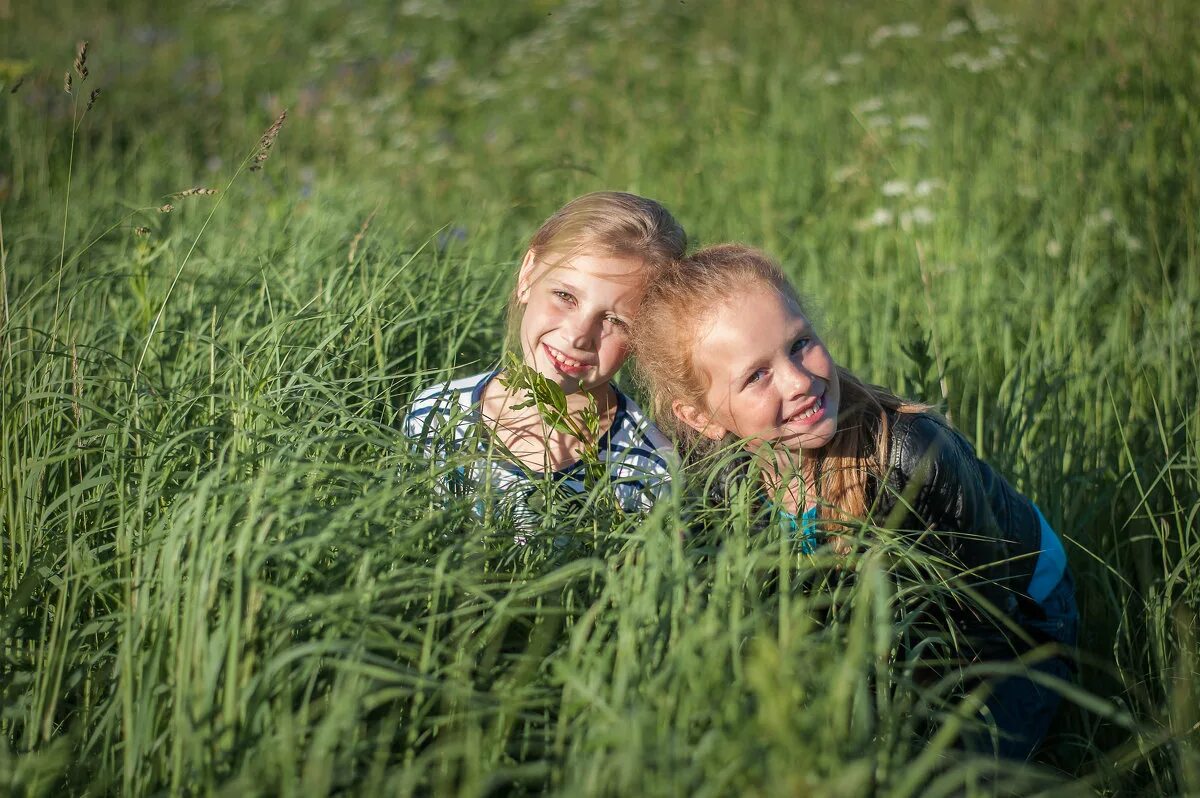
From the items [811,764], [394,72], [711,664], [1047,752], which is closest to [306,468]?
[711,664]

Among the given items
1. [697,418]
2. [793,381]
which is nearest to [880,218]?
[697,418]

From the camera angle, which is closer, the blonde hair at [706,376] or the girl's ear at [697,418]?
the blonde hair at [706,376]

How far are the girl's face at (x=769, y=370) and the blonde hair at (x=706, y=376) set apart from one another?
27 mm

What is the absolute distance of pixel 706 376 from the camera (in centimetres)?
186

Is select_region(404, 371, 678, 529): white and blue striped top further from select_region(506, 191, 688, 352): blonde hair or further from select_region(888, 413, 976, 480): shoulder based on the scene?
select_region(888, 413, 976, 480): shoulder

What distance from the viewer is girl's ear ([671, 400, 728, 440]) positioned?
1963 millimetres

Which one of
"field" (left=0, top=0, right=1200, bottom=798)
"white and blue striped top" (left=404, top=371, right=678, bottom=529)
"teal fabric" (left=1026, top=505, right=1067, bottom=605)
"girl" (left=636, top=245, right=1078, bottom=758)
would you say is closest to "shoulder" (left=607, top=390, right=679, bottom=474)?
"white and blue striped top" (left=404, top=371, right=678, bottom=529)

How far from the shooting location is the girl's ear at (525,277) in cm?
215

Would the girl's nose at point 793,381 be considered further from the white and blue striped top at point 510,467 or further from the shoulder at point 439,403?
the shoulder at point 439,403

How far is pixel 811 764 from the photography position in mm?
1032

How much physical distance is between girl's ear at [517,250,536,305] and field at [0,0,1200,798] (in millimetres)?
234

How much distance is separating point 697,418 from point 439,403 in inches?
20.5

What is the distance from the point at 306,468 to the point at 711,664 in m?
0.60

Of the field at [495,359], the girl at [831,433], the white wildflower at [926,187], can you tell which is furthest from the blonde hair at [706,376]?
the white wildflower at [926,187]
